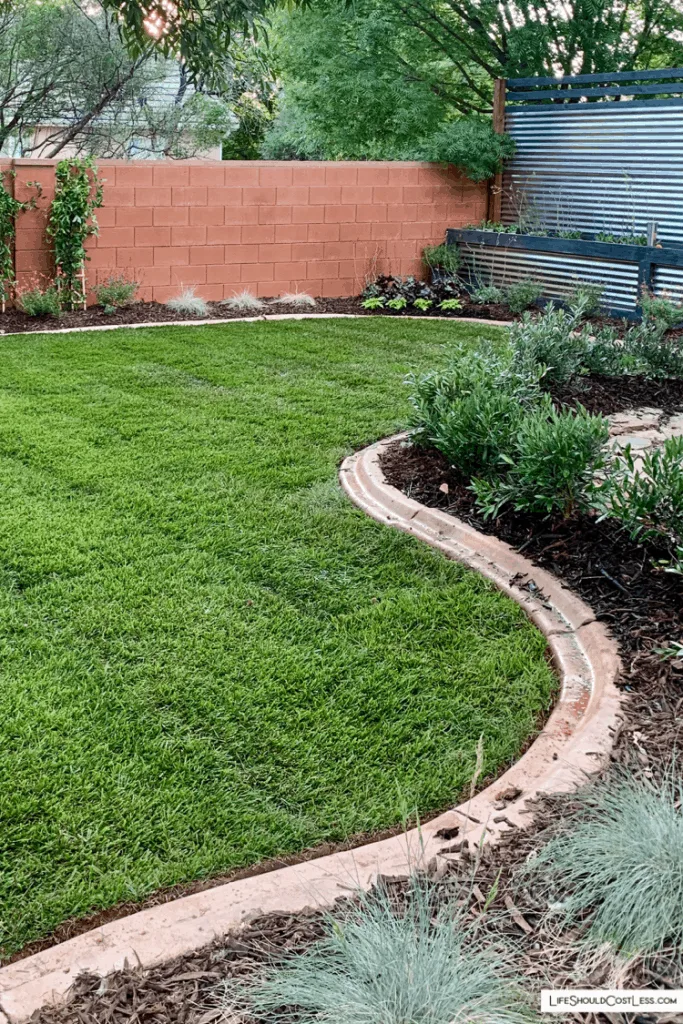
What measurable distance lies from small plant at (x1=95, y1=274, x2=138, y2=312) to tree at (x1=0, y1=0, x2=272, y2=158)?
503 cm

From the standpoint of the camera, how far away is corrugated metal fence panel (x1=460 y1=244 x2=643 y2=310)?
388 inches

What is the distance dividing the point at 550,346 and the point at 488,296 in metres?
4.81

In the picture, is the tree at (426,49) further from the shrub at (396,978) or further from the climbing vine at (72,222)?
the shrub at (396,978)

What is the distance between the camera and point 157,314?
978 cm

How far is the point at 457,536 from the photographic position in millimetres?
4402

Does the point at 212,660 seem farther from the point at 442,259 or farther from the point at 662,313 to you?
the point at 442,259

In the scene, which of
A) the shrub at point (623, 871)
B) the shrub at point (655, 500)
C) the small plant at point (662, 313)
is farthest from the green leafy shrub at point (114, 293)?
the shrub at point (623, 871)

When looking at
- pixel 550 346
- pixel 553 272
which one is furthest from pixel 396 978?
pixel 553 272

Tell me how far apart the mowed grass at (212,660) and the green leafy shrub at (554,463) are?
444mm

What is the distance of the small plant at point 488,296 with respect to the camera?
34.7 feet

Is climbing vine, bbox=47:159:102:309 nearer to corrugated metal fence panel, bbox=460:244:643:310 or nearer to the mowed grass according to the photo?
the mowed grass

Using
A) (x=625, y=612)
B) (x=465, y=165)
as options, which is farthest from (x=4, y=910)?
(x=465, y=165)

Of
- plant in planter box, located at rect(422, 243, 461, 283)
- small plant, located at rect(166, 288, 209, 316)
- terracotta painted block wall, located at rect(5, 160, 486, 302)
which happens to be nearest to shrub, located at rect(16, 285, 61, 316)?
terracotta painted block wall, located at rect(5, 160, 486, 302)

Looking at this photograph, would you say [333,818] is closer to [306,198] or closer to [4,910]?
[4,910]
